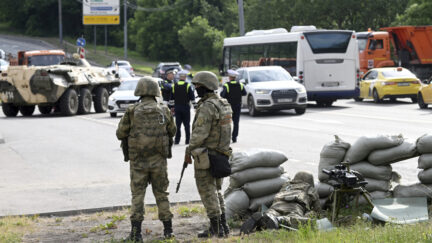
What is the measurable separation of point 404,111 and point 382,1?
4291 centimetres

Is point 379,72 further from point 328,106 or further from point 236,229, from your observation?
point 236,229

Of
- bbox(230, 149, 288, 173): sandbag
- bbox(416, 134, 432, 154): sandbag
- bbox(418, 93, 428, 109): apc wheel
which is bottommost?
bbox(418, 93, 428, 109): apc wheel

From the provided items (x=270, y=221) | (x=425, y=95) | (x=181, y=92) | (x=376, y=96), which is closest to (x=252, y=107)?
(x=425, y=95)

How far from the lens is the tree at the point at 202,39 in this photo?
87.1 metres

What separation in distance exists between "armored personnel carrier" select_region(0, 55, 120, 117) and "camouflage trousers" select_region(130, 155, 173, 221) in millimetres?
21902

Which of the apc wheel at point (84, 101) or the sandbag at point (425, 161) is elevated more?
the sandbag at point (425, 161)

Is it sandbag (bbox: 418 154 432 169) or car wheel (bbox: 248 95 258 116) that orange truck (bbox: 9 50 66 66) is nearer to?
car wheel (bbox: 248 95 258 116)

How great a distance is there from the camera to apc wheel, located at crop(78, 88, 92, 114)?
31188 millimetres

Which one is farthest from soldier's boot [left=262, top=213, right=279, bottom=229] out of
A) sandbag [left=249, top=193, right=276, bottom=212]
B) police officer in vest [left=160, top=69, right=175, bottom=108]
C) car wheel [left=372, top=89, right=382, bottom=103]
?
car wheel [left=372, top=89, right=382, bottom=103]

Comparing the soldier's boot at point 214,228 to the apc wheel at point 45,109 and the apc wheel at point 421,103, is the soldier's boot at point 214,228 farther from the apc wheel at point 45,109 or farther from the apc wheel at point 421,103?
the apc wheel at point 45,109

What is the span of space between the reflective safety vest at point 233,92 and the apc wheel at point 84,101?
13748mm

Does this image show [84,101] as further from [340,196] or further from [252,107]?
[340,196]

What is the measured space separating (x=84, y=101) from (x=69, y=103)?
123 cm

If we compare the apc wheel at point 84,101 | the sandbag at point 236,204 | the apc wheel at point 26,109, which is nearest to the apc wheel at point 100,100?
the apc wheel at point 84,101
